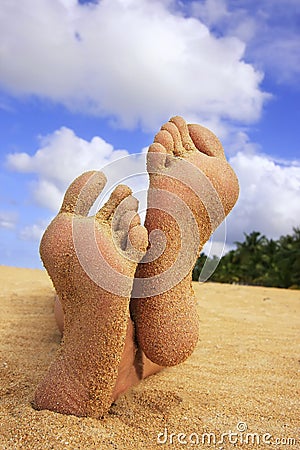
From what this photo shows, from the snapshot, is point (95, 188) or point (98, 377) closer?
point (98, 377)

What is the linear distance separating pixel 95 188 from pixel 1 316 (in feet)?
5.99

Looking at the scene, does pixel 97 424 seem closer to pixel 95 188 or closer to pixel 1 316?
pixel 95 188

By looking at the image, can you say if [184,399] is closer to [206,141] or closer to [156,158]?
[156,158]

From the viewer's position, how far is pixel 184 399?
5.59 ft

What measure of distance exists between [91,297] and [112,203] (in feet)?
1.07

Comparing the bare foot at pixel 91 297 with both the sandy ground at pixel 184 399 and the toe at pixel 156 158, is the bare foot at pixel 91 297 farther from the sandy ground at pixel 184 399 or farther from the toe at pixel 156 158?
the toe at pixel 156 158

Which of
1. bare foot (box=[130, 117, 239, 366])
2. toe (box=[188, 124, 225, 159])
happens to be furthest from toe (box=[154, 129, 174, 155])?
toe (box=[188, 124, 225, 159])

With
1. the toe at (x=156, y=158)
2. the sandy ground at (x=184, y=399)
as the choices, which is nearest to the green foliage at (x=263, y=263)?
the sandy ground at (x=184, y=399)

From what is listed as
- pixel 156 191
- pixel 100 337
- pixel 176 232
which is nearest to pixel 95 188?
pixel 156 191

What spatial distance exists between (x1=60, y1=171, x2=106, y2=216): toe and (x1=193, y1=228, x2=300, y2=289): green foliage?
53.3 feet

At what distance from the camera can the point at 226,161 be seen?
1.89m

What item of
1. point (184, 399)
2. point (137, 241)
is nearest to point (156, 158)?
point (137, 241)

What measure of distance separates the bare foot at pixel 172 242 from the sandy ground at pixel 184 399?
0.22 meters

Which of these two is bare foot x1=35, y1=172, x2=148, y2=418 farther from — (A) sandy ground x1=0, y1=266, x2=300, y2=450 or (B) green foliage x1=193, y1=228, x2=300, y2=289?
(B) green foliage x1=193, y1=228, x2=300, y2=289
